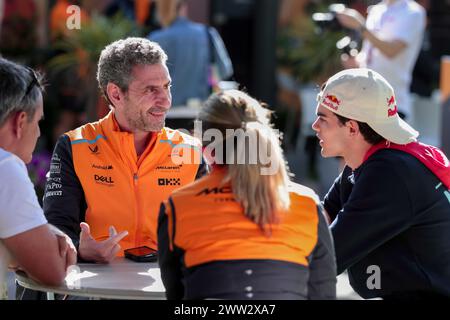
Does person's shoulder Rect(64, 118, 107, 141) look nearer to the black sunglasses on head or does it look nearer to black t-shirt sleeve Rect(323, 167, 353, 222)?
the black sunglasses on head

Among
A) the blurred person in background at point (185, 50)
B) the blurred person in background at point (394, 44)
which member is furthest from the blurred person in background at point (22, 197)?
the blurred person in background at point (185, 50)

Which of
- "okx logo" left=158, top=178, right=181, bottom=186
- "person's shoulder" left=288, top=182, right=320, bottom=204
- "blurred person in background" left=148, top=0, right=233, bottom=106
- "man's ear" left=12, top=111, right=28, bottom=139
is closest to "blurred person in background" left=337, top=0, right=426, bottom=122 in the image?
"blurred person in background" left=148, top=0, right=233, bottom=106

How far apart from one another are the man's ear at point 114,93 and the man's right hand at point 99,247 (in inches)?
25.6

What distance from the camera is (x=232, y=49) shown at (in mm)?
9695

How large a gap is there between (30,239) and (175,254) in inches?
17.3

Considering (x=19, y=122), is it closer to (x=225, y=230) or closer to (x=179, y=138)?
(x=225, y=230)

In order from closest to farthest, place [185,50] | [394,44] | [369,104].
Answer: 1. [369,104]
2. [394,44]
3. [185,50]

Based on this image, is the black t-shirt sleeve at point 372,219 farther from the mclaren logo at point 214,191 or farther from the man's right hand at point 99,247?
the man's right hand at point 99,247

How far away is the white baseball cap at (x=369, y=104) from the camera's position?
2842mm

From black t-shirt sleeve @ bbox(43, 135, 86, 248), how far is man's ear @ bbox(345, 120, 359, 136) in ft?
3.43

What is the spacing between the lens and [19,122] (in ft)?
8.36

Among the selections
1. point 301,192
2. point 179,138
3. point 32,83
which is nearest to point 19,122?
point 32,83

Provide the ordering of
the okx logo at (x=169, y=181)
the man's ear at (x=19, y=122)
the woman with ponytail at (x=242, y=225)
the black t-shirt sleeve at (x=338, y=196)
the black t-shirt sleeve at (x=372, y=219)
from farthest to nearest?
1. the okx logo at (x=169, y=181)
2. the black t-shirt sleeve at (x=338, y=196)
3. the black t-shirt sleeve at (x=372, y=219)
4. the man's ear at (x=19, y=122)
5. the woman with ponytail at (x=242, y=225)

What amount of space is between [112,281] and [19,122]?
58cm
